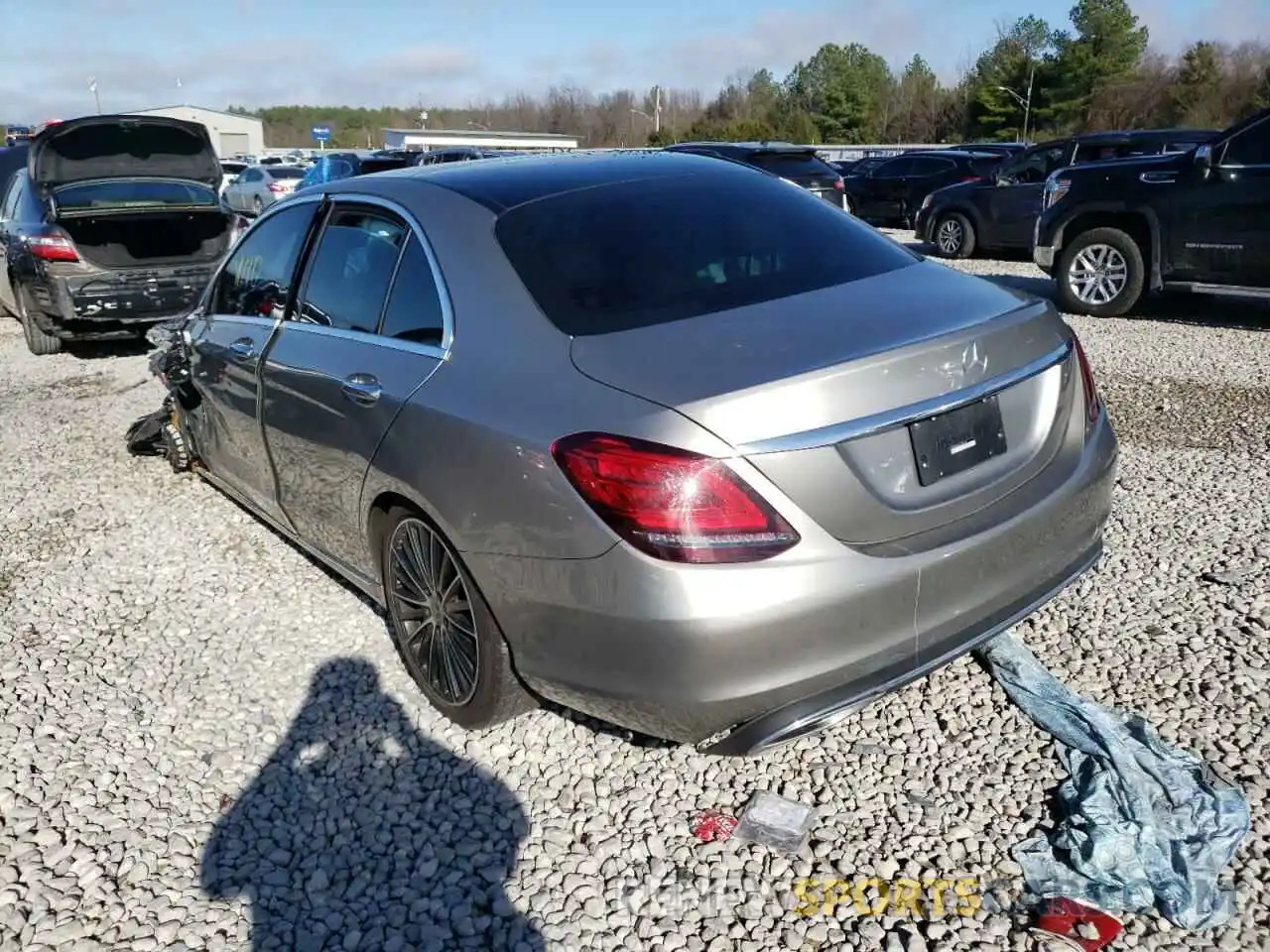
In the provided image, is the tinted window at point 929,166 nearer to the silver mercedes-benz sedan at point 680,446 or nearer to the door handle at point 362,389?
the silver mercedes-benz sedan at point 680,446

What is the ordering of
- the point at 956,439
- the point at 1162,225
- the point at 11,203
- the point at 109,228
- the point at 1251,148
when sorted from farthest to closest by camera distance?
1. the point at 11,203
2. the point at 109,228
3. the point at 1162,225
4. the point at 1251,148
5. the point at 956,439

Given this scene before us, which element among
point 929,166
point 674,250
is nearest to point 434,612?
point 674,250

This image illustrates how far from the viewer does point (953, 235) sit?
13.8 m

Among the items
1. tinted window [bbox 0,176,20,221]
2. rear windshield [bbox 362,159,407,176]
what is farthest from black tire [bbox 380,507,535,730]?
rear windshield [bbox 362,159,407,176]

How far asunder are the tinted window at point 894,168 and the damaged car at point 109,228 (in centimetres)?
1229

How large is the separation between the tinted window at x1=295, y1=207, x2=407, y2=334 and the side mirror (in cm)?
753

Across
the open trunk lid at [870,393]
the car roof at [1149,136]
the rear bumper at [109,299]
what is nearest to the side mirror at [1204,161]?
the car roof at [1149,136]

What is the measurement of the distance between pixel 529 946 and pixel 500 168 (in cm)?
252

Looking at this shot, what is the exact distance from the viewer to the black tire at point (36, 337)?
9242 mm

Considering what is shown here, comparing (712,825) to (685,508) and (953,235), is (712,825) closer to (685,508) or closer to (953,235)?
(685,508)

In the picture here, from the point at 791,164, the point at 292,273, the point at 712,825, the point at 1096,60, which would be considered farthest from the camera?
the point at 1096,60

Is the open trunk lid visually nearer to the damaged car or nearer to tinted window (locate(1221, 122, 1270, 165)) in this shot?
tinted window (locate(1221, 122, 1270, 165))

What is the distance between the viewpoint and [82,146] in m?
9.73

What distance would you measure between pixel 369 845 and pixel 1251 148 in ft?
28.1
